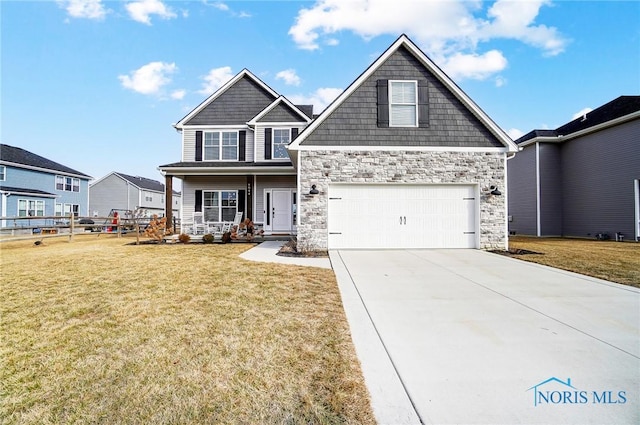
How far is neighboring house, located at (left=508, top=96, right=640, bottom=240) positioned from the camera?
1348 cm

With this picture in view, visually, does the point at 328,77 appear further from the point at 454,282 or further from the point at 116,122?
the point at 116,122

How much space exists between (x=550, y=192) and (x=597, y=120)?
4006mm

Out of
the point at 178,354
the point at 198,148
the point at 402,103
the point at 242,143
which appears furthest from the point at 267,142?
the point at 178,354

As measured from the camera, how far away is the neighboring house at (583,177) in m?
13.5

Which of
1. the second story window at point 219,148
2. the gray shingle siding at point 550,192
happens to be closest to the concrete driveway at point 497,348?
the second story window at point 219,148

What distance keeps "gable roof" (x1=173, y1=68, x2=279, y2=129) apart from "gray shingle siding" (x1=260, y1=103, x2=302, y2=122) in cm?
135

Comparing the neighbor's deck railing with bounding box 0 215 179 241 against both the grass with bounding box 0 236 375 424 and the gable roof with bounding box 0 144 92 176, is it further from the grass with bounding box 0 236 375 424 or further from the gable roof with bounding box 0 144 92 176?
the grass with bounding box 0 236 375 424

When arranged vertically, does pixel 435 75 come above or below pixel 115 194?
above

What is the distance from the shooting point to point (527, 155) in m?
17.7

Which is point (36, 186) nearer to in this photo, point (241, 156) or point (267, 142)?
point (241, 156)

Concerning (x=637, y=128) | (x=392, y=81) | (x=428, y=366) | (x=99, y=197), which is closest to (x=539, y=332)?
(x=428, y=366)

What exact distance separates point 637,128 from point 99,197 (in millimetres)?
47108

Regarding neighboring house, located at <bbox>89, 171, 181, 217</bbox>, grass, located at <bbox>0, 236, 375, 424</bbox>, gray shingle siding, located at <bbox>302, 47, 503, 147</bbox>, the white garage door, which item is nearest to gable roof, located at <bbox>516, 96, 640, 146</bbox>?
gray shingle siding, located at <bbox>302, 47, 503, 147</bbox>

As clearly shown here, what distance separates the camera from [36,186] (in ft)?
83.2
